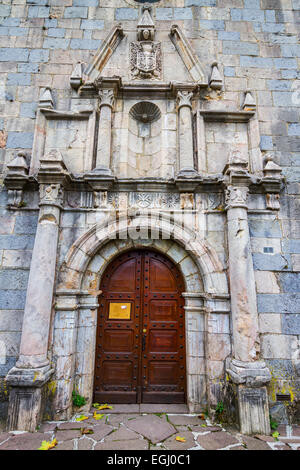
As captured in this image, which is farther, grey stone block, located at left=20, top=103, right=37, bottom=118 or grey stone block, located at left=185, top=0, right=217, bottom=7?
grey stone block, located at left=185, top=0, right=217, bottom=7

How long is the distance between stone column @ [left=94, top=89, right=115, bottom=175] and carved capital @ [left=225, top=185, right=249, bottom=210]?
180 cm

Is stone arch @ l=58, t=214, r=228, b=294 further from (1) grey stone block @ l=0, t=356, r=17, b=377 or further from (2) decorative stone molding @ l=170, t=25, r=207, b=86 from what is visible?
(2) decorative stone molding @ l=170, t=25, r=207, b=86

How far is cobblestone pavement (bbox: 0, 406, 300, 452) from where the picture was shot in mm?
2662

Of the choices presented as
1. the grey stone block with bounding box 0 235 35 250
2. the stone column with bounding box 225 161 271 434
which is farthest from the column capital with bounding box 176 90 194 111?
the grey stone block with bounding box 0 235 35 250

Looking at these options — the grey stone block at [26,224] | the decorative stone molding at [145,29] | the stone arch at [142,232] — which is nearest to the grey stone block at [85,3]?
the decorative stone molding at [145,29]

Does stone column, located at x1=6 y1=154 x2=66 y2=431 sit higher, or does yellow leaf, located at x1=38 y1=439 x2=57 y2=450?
stone column, located at x1=6 y1=154 x2=66 y2=431

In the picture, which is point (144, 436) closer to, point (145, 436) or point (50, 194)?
point (145, 436)

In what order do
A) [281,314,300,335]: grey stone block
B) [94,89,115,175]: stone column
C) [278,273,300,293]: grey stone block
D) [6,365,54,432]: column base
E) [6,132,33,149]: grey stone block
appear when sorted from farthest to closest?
1. [6,132,33,149]: grey stone block
2. [94,89,115,175]: stone column
3. [278,273,300,293]: grey stone block
4. [281,314,300,335]: grey stone block
5. [6,365,54,432]: column base

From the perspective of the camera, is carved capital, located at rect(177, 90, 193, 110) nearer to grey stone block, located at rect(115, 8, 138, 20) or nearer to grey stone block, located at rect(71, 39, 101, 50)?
grey stone block, located at rect(71, 39, 101, 50)

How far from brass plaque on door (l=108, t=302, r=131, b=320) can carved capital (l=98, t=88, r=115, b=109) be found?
127 inches

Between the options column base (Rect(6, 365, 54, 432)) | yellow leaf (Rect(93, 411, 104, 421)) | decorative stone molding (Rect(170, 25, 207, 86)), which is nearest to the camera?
column base (Rect(6, 365, 54, 432))

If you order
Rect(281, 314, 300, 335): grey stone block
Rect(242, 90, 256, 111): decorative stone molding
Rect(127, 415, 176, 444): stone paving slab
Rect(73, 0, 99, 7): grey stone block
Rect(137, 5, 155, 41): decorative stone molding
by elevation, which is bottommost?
Rect(127, 415, 176, 444): stone paving slab

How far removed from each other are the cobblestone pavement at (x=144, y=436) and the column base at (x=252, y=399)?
102 millimetres
